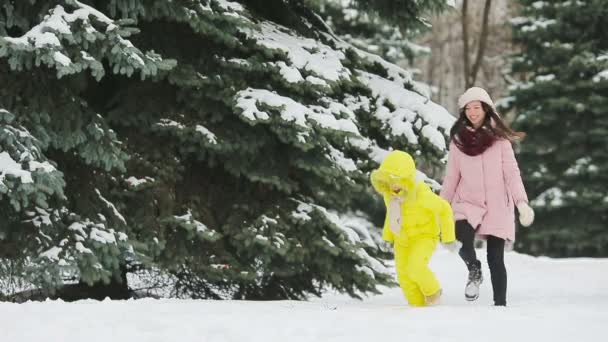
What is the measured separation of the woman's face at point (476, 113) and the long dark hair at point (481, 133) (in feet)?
0.09

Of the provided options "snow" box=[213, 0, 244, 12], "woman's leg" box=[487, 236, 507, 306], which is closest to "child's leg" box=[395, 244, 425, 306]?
"woman's leg" box=[487, 236, 507, 306]

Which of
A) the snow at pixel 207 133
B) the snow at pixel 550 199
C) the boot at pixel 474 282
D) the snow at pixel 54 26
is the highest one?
the snow at pixel 54 26

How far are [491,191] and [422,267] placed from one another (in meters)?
0.87

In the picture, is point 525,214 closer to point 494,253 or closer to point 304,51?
→ point 494,253

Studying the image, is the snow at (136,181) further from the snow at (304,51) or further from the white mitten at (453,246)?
the white mitten at (453,246)

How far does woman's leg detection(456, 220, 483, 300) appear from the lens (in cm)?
660

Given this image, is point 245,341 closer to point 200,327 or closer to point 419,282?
point 200,327

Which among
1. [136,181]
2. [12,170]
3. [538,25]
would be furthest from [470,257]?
[538,25]

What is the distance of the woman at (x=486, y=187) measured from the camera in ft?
22.0

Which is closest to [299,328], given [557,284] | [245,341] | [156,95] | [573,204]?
[245,341]

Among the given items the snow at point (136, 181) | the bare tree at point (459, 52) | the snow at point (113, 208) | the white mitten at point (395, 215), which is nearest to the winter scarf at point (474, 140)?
the white mitten at point (395, 215)

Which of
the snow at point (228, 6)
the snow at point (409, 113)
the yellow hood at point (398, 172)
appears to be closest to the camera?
the yellow hood at point (398, 172)

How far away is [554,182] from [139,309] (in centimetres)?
1608

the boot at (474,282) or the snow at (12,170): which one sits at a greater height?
the snow at (12,170)
